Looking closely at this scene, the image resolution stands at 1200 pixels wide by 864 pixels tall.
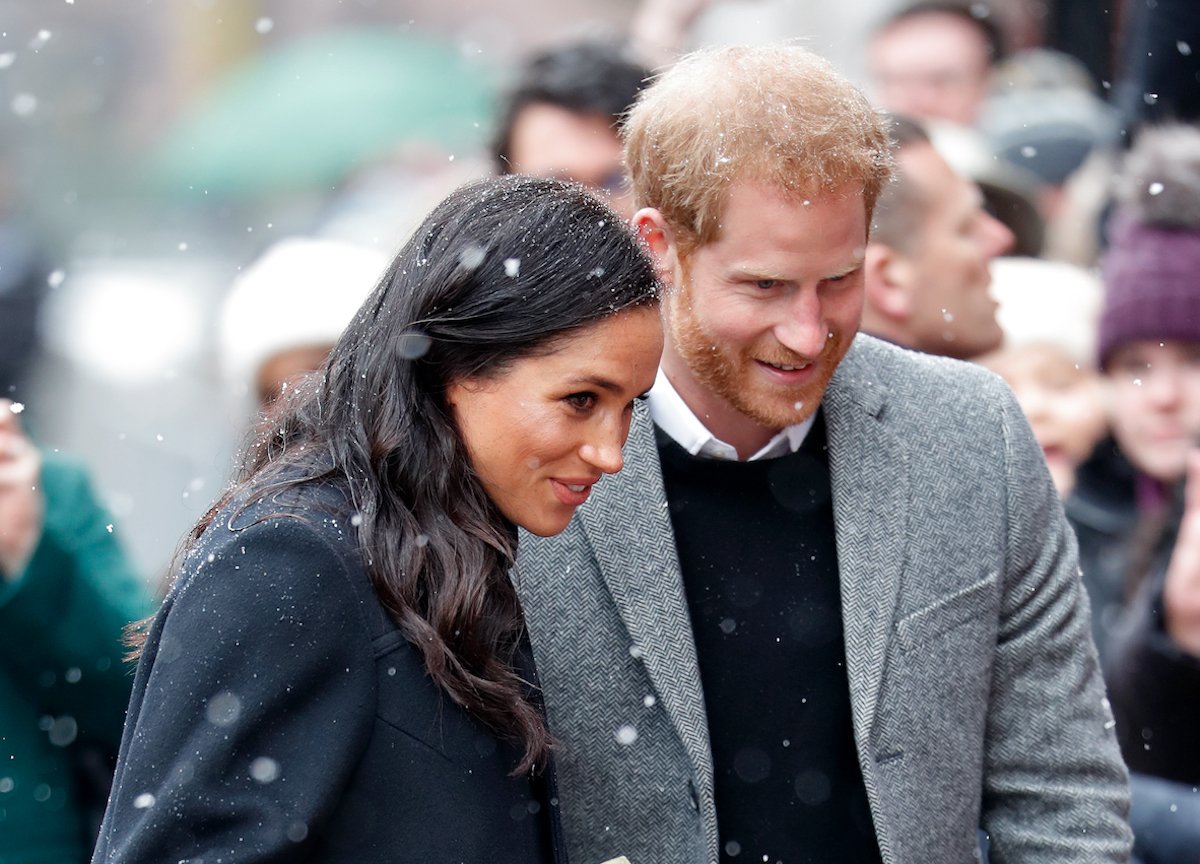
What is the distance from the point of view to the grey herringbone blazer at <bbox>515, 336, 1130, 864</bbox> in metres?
2.46

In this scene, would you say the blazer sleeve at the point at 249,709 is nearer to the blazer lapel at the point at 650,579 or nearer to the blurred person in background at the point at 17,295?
the blazer lapel at the point at 650,579

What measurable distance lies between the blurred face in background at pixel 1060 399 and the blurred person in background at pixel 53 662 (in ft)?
8.08

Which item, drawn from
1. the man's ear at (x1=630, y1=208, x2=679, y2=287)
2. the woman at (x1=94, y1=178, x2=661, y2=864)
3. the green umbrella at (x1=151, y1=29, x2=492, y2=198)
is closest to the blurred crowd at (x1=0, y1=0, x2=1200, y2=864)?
the man's ear at (x1=630, y1=208, x2=679, y2=287)

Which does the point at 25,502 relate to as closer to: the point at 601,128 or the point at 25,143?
the point at 601,128

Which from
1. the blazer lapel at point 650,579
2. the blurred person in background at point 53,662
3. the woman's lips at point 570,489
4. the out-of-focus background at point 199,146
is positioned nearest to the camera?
the woman's lips at point 570,489

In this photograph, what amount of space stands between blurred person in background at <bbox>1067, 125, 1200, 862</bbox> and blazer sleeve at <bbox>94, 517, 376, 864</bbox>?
2450mm

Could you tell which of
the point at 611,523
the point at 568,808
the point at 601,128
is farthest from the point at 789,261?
the point at 601,128

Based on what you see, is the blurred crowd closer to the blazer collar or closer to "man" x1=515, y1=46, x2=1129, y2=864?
"man" x1=515, y1=46, x2=1129, y2=864

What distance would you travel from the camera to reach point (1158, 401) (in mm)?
4086

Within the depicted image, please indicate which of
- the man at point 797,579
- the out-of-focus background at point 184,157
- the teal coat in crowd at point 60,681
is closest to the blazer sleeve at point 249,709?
the man at point 797,579

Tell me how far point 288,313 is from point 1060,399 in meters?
2.18

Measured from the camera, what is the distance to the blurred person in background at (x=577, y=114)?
4590mm

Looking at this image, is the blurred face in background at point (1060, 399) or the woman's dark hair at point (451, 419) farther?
the blurred face in background at point (1060, 399)

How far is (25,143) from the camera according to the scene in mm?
8656
